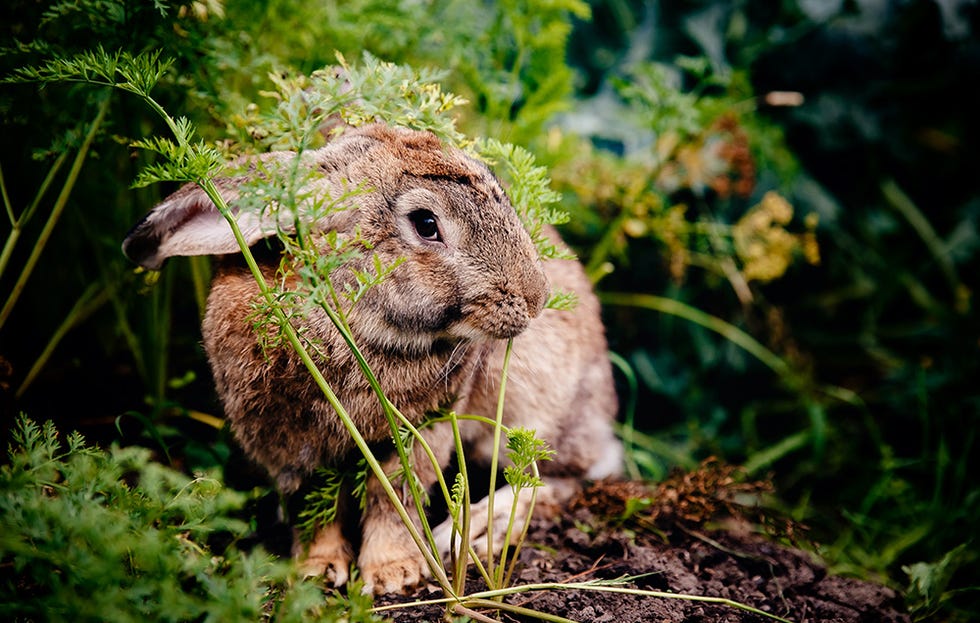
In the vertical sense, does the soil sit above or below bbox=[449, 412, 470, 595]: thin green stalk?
below

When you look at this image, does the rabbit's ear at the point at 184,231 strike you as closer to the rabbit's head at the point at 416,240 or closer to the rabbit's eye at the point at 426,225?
the rabbit's head at the point at 416,240

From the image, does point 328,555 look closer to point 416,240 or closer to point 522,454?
point 522,454

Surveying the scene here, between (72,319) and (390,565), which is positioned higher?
(72,319)

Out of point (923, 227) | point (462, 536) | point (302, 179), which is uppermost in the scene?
point (302, 179)

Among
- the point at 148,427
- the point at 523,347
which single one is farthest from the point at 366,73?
the point at 148,427

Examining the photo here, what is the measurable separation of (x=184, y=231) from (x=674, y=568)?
182 centimetres

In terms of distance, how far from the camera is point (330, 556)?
2.25m

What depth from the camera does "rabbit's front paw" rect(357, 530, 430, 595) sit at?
6.90ft

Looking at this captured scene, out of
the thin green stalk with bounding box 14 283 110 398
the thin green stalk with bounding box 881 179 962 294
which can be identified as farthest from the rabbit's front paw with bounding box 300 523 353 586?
the thin green stalk with bounding box 881 179 962 294

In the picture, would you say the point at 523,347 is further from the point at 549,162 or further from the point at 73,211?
the point at 73,211

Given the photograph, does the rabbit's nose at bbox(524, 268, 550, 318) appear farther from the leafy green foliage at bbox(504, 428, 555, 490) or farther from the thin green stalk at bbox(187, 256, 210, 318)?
the thin green stalk at bbox(187, 256, 210, 318)

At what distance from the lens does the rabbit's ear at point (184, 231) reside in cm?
189

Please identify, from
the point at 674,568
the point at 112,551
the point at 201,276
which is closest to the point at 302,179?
the point at 112,551

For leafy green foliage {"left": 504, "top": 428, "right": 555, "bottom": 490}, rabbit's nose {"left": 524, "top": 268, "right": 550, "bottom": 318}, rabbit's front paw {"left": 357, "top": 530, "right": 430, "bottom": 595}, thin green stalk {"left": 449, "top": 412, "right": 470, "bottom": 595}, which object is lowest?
rabbit's front paw {"left": 357, "top": 530, "right": 430, "bottom": 595}
